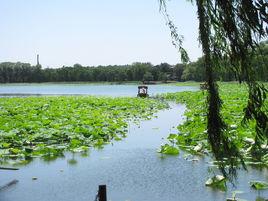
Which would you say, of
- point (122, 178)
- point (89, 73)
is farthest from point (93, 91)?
point (122, 178)

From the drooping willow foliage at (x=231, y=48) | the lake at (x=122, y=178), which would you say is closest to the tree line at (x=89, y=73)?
the lake at (x=122, y=178)

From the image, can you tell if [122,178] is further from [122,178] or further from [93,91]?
[93,91]

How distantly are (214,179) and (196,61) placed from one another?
4356mm

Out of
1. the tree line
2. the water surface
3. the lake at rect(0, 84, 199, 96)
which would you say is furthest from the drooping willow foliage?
the tree line

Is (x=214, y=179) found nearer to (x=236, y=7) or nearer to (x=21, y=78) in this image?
(x=236, y=7)

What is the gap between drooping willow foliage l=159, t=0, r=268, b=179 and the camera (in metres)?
2.10

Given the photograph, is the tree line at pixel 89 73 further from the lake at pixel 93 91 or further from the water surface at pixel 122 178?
the water surface at pixel 122 178

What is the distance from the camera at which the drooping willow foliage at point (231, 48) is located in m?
2.10

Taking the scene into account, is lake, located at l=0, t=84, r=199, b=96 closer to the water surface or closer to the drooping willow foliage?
the water surface

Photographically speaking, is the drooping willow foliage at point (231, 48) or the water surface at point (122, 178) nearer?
the drooping willow foliage at point (231, 48)

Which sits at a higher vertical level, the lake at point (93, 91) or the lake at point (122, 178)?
the lake at point (122, 178)

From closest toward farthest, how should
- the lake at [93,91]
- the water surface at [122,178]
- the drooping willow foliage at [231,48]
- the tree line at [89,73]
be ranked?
the drooping willow foliage at [231,48] < the water surface at [122,178] < the lake at [93,91] < the tree line at [89,73]

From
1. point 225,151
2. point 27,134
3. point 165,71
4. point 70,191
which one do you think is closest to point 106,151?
point 27,134

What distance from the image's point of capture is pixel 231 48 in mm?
2184
